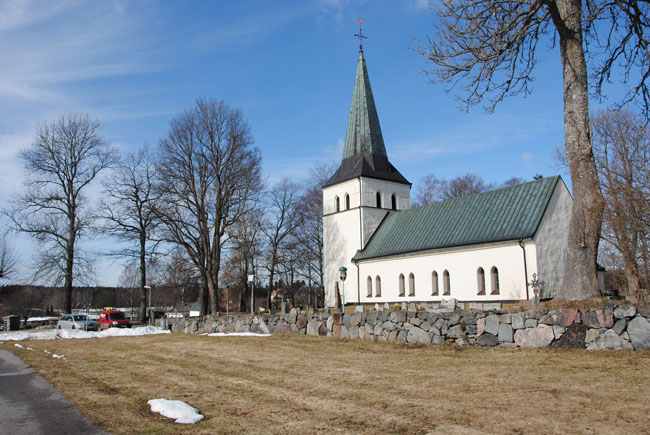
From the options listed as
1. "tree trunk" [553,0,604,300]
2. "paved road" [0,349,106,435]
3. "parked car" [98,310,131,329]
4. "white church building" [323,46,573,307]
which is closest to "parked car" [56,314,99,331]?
"parked car" [98,310,131,329]

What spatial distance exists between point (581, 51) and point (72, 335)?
23823mm

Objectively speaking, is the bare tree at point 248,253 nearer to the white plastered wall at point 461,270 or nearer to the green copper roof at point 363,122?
the green copper roof at point 363,122

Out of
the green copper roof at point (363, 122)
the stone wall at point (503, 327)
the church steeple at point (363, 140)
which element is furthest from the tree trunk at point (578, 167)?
the green copper roof at point (363, 122)

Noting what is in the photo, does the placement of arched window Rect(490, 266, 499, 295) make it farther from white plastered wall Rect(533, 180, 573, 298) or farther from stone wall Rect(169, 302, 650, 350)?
stone wall Rect(169, 302, 650, 350)

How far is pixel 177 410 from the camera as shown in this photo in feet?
19.4

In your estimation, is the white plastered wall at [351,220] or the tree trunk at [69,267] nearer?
the tree trunk at [69,267]

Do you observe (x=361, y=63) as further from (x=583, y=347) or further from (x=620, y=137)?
(x=583, y=347)

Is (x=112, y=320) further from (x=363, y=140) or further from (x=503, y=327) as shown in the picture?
(x=503, y=327)

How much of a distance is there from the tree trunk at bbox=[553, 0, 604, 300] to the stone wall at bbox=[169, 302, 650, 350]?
36.3 inches

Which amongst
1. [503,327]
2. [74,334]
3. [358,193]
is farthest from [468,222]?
[74,334]

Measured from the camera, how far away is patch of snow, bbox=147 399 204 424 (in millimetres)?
5591

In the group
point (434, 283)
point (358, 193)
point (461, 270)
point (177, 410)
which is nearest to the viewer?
point (177, 410)

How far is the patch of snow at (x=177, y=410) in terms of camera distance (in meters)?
5.59

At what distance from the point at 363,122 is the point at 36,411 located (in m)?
33.5
